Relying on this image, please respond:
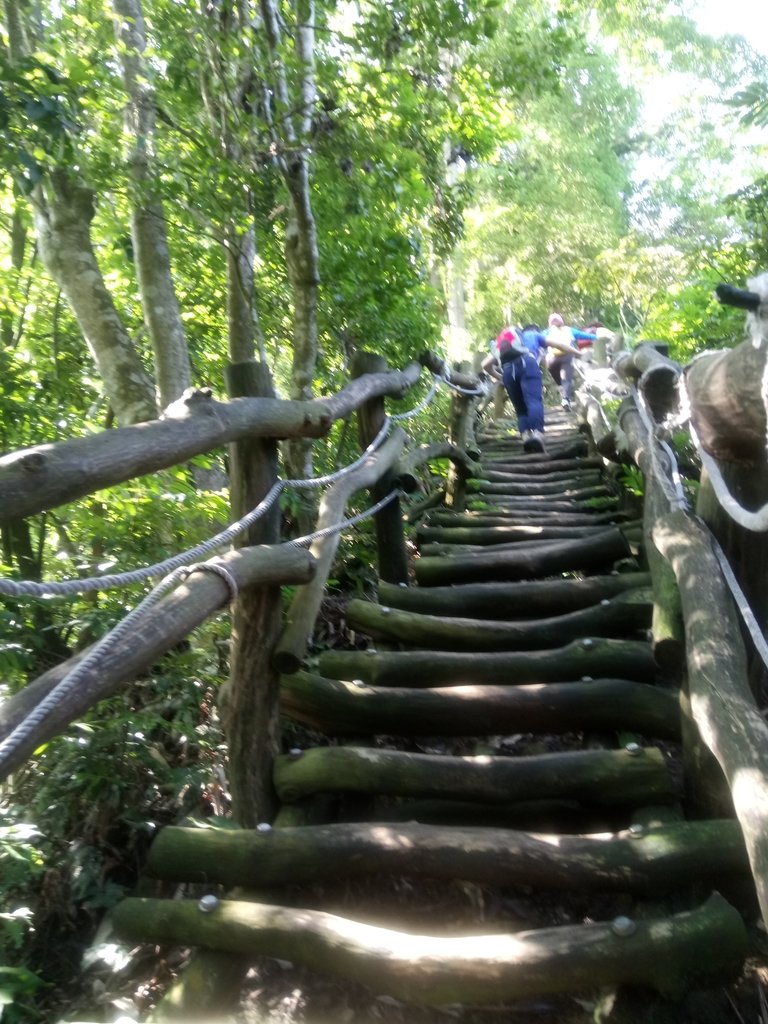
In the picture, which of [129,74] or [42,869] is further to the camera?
[129,74]

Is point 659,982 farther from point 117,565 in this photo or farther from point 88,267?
point 88,267

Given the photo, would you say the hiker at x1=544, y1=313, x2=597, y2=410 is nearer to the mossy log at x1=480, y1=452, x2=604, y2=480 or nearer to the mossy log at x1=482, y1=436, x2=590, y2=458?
the mossy log at x1=482, y1=436, x2=590, y2=458

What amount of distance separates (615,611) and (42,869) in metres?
2.53

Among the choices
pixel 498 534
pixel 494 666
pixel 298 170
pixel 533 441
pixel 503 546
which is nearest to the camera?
pixel 494 666

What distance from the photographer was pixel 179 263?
6.95m

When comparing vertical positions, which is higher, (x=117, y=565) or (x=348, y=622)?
(x=117, y=565)

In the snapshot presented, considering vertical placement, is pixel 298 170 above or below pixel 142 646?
above

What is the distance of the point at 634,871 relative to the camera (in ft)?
6.91

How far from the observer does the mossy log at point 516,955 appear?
1852 mm

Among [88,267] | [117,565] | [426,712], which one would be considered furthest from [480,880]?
[88,267]

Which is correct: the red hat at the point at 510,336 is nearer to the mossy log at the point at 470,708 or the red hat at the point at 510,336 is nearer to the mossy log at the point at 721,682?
Answer: the mossy log at the point at 721,682

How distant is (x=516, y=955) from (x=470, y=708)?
3.46 feet

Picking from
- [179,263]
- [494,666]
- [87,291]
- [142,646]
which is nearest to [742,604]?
[494,666]

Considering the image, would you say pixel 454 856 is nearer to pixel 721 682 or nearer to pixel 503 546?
pixel 721 682
